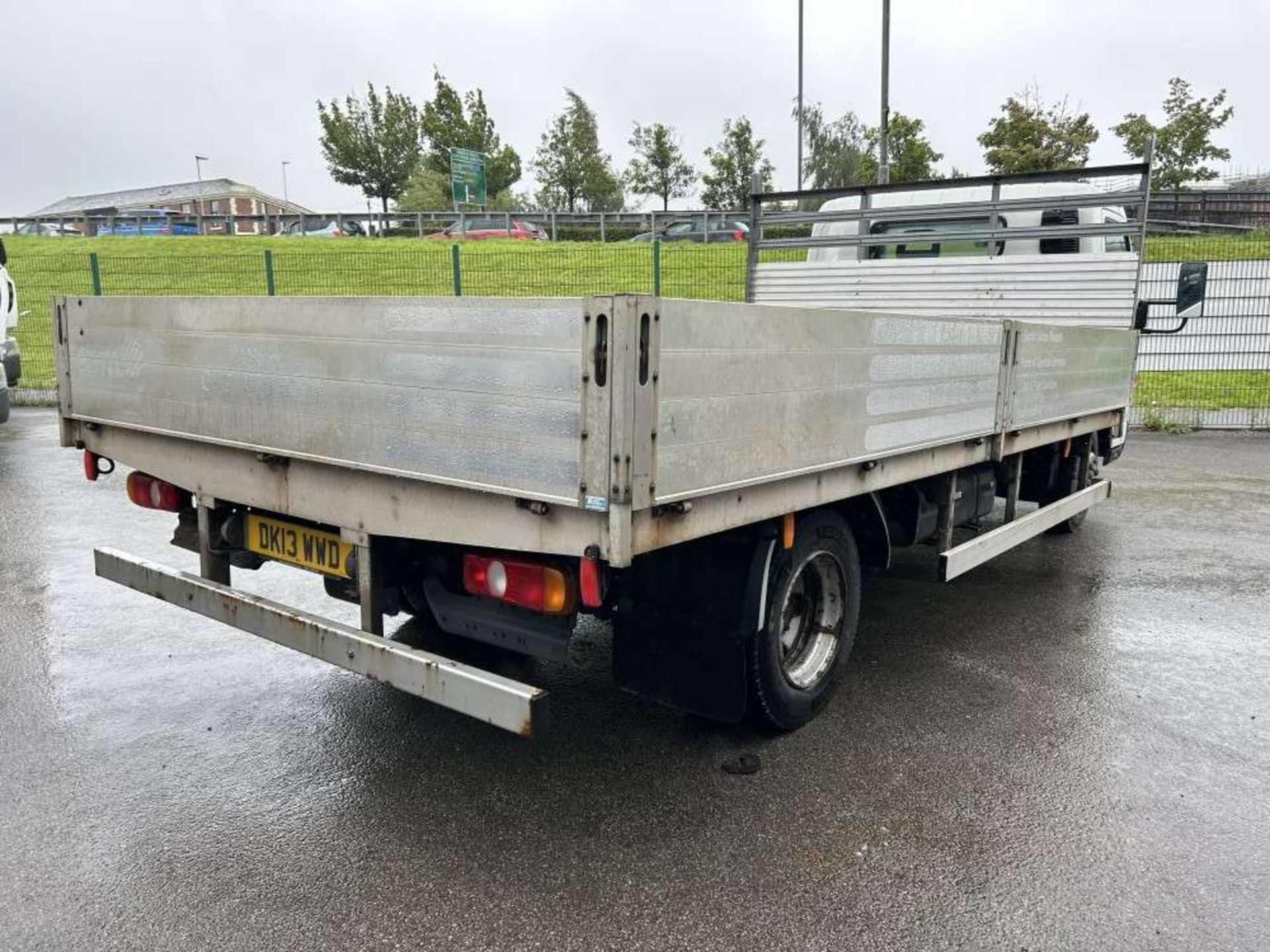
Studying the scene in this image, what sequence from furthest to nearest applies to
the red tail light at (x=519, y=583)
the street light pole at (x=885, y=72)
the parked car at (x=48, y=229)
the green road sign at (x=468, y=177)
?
1. the green road sign at (x=468, y=177)
2. the parked car at (x=48, y=229)
3. the street light pole at (x=885, y=72)
4. the red tail light at (x=519, y=583)

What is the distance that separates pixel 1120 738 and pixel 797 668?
1250 mm

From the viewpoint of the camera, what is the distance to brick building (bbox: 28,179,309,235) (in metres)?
71.1

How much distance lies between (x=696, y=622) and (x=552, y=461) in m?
0.98

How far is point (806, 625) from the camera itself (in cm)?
375

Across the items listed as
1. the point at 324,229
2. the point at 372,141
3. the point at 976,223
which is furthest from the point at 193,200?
the point at 976,223

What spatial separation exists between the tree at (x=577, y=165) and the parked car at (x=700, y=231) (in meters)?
18.1

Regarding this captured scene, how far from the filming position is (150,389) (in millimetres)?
3545

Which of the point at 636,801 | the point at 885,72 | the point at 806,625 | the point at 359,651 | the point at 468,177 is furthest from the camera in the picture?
the point at 468,177

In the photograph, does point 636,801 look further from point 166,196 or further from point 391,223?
point 166,196

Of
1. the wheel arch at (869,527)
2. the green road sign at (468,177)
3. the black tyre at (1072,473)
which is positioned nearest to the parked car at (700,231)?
the green road sign at (468,177)

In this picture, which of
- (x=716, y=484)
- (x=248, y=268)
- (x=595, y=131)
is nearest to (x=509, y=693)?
(x=716, y=484)

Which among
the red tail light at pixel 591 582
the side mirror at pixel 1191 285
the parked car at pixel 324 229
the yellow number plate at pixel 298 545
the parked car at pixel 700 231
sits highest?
the parked car at pixel 324 229

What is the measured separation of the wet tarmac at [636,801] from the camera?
247 cm

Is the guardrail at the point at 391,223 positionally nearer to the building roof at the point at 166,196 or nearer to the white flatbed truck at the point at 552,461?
the white flatbed truck at the point at 552,461
